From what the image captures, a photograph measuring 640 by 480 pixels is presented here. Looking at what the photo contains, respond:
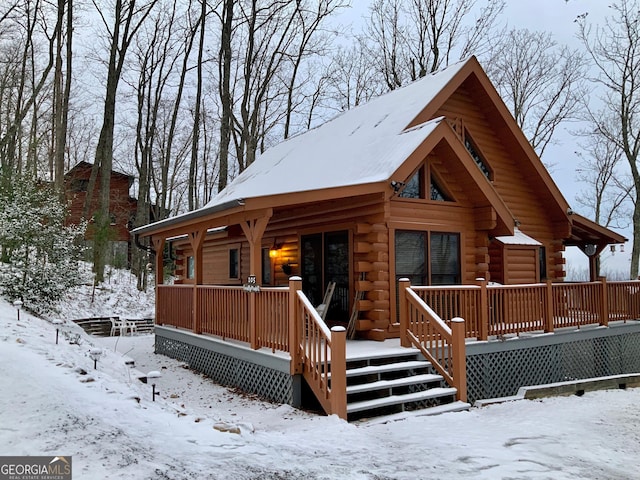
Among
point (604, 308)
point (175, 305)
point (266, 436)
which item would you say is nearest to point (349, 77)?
point (175, 305)

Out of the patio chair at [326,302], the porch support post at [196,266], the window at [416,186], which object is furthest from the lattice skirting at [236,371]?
→ the window at [416,186]

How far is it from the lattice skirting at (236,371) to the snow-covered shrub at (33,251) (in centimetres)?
302

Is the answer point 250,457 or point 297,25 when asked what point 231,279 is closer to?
point 250,457

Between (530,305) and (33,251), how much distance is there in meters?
12.0

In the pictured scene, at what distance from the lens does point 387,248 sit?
9242 mm

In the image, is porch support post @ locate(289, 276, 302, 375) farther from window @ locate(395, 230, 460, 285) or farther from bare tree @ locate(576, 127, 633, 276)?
bare tree @ locate(576, 127, 633, 276)

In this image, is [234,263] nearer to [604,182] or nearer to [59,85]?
[59,85]

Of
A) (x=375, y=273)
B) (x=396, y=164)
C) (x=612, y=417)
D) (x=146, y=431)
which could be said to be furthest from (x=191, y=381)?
(x=612, y=417)

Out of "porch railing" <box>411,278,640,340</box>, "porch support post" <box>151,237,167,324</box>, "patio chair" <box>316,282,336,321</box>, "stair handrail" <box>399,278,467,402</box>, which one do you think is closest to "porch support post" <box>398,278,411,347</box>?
"stair handrail" <box>399,278,467,402</box>

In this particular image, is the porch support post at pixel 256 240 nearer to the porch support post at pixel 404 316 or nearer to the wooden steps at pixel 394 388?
the wooden steps at pixel 394 388

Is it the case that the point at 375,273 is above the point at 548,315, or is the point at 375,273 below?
above

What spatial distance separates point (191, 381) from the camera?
369 inches

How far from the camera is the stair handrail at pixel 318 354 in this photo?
6137 millimetres

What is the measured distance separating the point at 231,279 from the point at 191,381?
5.37 m
